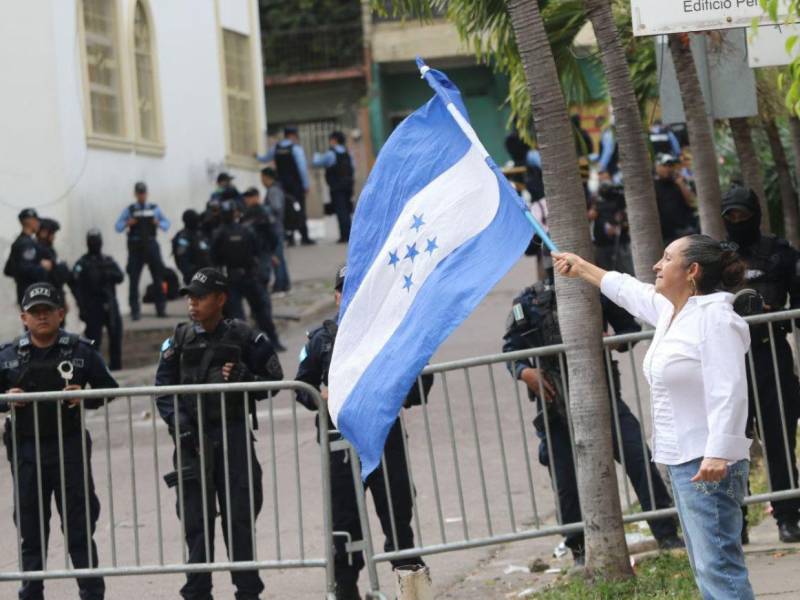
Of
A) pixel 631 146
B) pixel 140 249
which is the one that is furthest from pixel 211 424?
pixel 140 249

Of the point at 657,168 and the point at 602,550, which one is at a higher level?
the point at 657,168

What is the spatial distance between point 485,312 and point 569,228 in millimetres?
13498

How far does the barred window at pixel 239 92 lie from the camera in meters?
29.6

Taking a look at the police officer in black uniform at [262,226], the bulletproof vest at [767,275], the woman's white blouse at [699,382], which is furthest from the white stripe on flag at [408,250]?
the police officer in black uniform at [262,226]

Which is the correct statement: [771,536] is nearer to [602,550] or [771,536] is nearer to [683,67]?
[602,550]

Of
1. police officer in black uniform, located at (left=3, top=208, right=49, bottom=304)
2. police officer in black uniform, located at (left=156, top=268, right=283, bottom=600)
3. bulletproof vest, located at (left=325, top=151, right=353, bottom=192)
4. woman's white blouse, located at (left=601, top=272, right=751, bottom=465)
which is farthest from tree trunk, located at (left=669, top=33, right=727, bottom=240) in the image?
bulletproof vest, located at (left=325, top=151, right=353, bottom=192)

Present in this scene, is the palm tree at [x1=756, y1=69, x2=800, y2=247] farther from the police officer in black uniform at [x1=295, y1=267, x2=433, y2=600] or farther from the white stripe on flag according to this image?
the white stripe on flag

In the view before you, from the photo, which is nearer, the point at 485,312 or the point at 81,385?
the point at 81,385

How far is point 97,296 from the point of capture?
61.9ft

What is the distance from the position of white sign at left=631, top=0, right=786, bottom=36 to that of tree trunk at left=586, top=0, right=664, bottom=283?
0.62 meters

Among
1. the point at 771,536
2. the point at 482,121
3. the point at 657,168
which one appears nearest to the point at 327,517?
the point at 771,536

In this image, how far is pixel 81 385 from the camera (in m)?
8.22

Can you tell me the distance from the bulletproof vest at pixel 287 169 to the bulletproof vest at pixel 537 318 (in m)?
20.4

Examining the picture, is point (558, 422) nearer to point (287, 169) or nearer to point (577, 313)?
point (577, 313)
